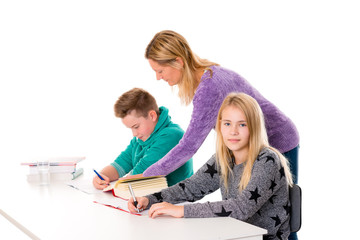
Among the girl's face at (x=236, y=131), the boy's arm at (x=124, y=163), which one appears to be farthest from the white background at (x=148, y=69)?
the girl's face at (x=236, y=131)

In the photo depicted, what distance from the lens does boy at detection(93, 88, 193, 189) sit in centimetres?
274

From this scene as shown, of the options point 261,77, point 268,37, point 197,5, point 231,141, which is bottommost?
point 231,141

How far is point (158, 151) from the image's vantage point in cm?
275

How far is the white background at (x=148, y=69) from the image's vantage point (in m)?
4.18

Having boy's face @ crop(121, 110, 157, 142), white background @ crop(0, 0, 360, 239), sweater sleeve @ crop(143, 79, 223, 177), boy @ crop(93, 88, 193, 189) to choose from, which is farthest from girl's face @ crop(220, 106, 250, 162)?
white background @ crop(0, 0, 360, 239)

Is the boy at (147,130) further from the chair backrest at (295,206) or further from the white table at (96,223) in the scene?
the chair backrest at (295,206)

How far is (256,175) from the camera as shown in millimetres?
1851

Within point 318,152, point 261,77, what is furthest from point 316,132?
point 261,77

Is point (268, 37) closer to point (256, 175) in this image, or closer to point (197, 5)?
point (197, 5)

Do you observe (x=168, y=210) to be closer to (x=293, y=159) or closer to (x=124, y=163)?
(x=293, y=159)

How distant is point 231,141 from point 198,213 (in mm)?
355

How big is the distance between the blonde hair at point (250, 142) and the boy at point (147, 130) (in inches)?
27.1

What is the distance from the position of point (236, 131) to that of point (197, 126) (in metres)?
0.37

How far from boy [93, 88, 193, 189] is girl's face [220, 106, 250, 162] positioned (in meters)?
0.77
